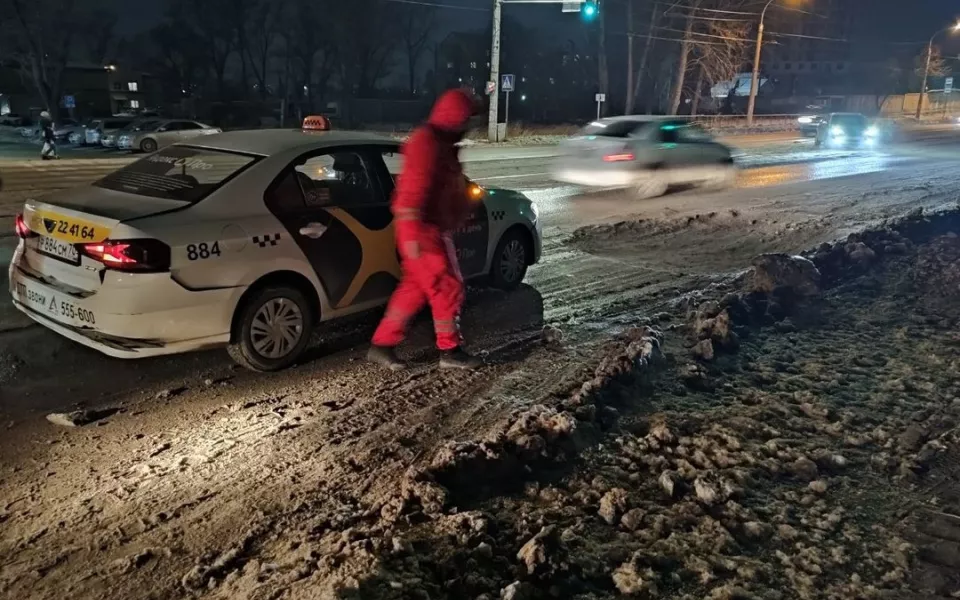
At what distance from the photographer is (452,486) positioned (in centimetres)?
363

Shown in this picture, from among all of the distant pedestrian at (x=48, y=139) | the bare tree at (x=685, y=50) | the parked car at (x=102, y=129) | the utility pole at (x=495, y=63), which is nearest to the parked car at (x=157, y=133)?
the parked car at (x=102, y=129)

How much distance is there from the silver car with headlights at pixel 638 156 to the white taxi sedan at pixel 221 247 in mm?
9170

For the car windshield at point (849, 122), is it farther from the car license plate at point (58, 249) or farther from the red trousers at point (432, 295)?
the car license plate at point (58, 249)

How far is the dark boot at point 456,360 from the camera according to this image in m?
5.27

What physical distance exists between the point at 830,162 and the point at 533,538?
23465mm

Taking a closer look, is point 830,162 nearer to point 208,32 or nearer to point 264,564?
point 264,564

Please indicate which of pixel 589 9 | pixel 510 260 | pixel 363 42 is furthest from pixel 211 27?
pixel 510 260

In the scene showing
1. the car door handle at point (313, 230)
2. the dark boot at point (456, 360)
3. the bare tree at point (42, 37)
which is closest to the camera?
the car door handle at point (313, 230)

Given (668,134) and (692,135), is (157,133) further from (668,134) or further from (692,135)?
(692,135)

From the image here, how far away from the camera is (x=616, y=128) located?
587 inches

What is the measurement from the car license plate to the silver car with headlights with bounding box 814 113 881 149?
31353 millimetres

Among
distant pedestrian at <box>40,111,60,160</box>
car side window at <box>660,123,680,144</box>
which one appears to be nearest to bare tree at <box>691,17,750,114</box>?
car side window at <box>660,123,680,144</box>

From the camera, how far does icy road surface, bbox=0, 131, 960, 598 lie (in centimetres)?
315

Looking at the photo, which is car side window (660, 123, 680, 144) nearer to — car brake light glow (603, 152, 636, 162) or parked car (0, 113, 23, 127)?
car brake light glow (603, 152, 636, 162)
